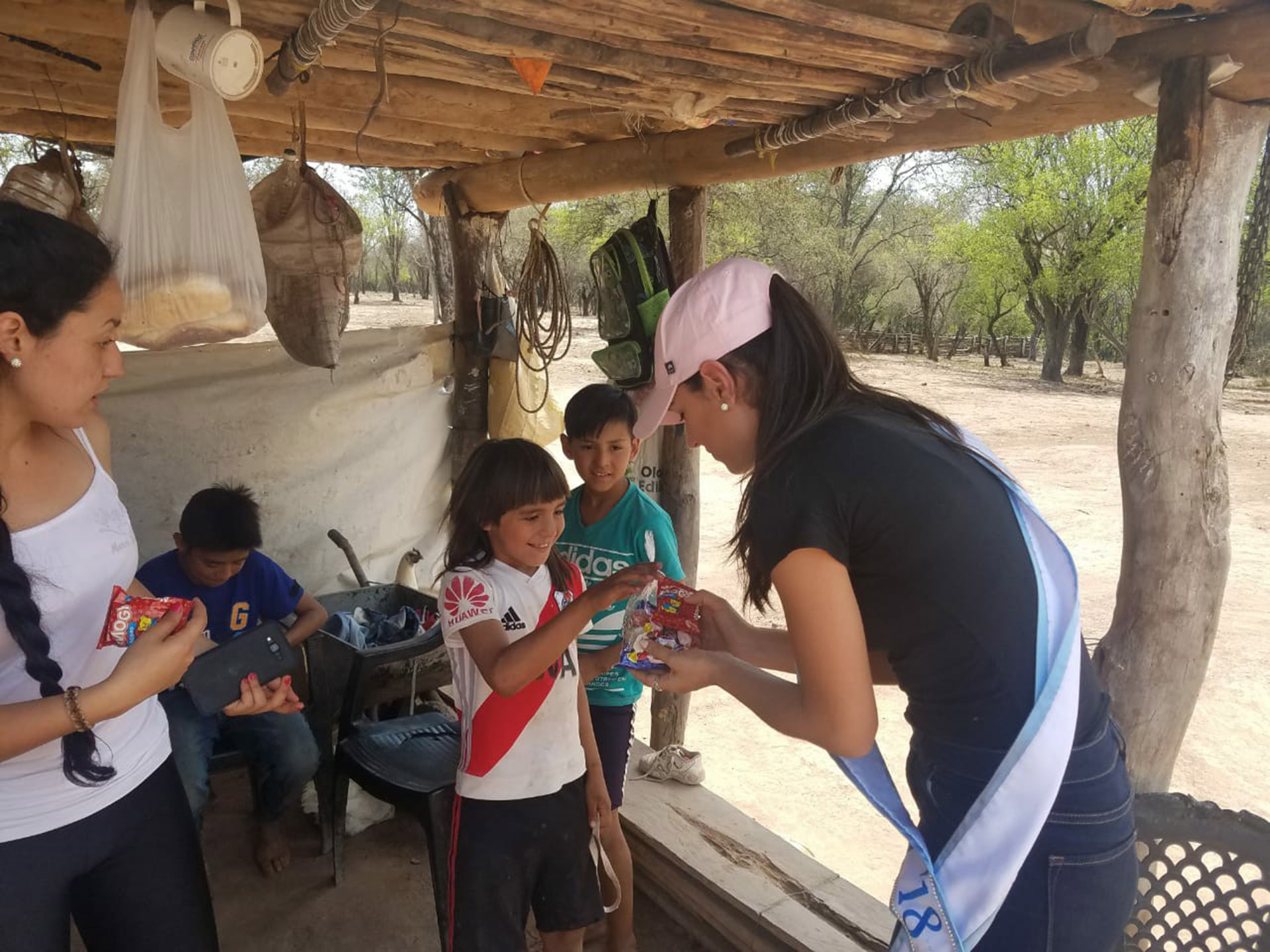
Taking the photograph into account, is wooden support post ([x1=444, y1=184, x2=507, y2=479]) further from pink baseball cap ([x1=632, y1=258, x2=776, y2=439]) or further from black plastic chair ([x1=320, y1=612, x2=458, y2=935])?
pink baseball cap ([x1=632, y1=258, x2=776, y2=439])

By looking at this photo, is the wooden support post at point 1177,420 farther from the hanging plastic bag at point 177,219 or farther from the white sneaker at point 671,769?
the hanging plastic bag at point 177,219

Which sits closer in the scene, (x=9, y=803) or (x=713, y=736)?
(x=9, y=803)

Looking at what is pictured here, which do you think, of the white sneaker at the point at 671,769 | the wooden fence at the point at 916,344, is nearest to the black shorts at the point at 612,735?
the white sneaker at the point at 671,769

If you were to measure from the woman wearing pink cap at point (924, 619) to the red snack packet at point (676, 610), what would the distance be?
24 centimetres

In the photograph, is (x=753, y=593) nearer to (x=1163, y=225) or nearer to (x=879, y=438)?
(x=879, y=438)

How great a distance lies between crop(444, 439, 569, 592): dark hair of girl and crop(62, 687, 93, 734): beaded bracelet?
0.81m

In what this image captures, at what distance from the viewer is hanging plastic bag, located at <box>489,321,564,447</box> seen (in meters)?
4.59

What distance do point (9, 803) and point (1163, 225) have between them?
107 inches

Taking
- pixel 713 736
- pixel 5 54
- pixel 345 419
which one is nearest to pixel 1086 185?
pixel 713 736

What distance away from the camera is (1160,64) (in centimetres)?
217

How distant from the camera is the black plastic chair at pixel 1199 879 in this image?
169 cm

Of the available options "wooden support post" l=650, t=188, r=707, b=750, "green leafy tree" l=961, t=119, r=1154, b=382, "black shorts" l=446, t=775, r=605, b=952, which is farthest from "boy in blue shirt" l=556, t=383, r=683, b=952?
"green leafy tree" l=961, t=119, r=1154, b=382

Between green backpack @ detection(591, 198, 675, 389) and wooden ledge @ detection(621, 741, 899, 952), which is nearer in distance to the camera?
wooden ledge @ detection(621, 741, 899, 952)

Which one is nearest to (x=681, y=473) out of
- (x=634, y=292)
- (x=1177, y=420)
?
(x=634, y=292)
